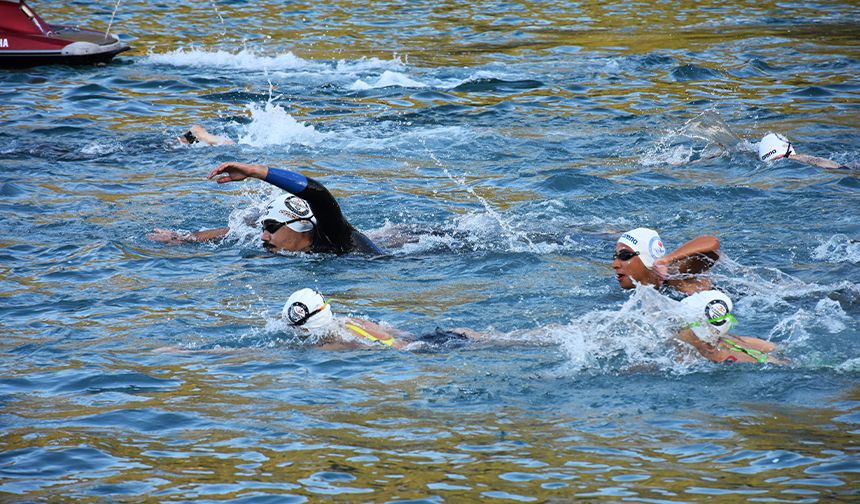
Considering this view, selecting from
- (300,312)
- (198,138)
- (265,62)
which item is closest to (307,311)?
(300,312)

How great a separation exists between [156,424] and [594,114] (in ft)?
37.2

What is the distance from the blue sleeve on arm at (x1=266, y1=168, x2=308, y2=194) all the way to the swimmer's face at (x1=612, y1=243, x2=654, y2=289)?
9.40ft

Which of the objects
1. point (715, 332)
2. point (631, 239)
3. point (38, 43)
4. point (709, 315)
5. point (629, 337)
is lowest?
point (629, 337)

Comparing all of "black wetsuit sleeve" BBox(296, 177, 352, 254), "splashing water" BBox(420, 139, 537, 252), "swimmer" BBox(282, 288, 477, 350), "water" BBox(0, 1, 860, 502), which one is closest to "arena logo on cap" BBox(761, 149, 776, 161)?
"water" BBox(0, 1, 860, 502)

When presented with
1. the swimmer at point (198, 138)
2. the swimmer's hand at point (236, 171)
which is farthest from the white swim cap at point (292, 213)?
the swimmer at point (198, 138)

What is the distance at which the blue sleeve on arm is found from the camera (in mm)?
9367

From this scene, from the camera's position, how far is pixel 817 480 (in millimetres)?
5664

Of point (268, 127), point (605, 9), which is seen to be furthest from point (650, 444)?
point (605, 9)

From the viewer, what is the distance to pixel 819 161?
13.3m

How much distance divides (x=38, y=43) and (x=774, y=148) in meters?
12.9

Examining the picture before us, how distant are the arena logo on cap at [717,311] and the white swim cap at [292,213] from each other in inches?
176

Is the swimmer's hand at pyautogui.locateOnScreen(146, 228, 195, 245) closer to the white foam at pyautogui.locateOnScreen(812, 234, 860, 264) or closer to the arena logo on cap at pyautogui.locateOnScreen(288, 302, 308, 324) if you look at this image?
the arena logo on cap at pyautogui.locateOnScreen(288, 302, 308, 324)

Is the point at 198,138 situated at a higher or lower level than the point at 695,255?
higher

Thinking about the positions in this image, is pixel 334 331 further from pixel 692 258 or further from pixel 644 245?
pixel 692 258
